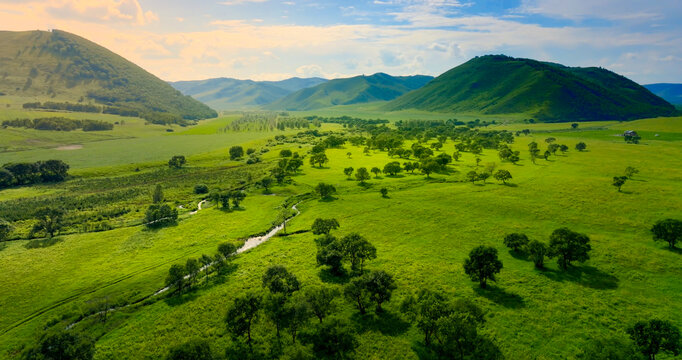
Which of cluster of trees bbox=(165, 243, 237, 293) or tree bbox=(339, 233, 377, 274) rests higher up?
tree bbox=(339, 233, 377, 274)

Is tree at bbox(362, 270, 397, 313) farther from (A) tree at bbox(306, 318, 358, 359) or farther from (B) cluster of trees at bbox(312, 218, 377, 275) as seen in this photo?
(B) cluster of trees at bbox(312, 218, 377, 275)

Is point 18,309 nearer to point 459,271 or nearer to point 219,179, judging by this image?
point 459,271

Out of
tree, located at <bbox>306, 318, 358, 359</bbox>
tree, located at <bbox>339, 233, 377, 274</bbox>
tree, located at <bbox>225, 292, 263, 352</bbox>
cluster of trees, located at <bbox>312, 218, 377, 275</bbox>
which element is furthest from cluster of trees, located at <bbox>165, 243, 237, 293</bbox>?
tree, located at <bbox>306, 318, 358, 359</bbox>

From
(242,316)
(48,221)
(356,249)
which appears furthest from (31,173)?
(356,249)

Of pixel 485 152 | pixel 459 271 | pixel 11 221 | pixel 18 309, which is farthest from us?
pixel 485 152

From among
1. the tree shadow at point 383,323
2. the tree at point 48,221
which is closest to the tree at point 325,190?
the tree shadow at point 383,323

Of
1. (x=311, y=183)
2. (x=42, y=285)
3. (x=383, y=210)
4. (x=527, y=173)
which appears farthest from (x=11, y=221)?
(x=527, y=173)
